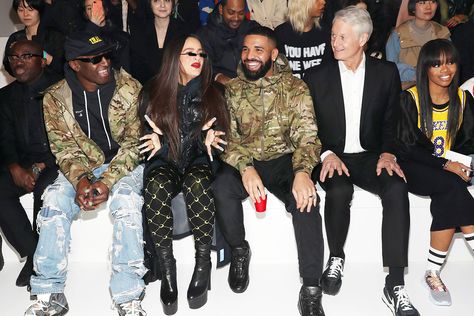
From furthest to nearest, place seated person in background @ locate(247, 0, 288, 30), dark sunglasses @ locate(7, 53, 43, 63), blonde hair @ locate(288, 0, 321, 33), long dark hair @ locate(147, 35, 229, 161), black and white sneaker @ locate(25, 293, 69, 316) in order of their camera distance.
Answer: seated person in background @ locate(247, 0, 288, 30) < blonde hair @ locate(288, 0, 321, 33) < dark sunglasses @ locate(7, 53, 43, 63) < long dark hair @ locate(147, 35, 229, 161) < black and white sneaker @ locate(25, 293, 69, 316)

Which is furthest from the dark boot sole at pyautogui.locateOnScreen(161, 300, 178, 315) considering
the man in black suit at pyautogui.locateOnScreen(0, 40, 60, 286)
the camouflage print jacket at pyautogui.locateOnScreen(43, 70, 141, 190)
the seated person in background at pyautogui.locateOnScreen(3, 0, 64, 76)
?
the seated person in background at pyautogui.locateOnScreen(3, 0, 64, 76)

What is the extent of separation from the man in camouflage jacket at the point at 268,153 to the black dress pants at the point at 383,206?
12 cm

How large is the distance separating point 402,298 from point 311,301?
45 centimetres

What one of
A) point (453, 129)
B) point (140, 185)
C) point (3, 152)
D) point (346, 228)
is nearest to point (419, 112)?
point (453, 129)

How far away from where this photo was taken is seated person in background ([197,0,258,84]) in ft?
14.7

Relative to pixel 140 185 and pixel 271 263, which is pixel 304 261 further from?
pixel 140 185

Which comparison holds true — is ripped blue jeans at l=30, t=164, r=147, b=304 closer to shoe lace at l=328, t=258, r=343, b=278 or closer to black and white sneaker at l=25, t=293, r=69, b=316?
black and white sneaker at l=25, t=293, r=69, b=316

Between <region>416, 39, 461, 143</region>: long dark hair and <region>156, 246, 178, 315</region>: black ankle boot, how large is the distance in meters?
1.55

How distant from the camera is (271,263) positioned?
377 cm

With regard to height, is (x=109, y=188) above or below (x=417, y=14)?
below

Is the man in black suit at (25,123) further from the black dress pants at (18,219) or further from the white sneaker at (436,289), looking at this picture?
the white sneaker at (436,289)

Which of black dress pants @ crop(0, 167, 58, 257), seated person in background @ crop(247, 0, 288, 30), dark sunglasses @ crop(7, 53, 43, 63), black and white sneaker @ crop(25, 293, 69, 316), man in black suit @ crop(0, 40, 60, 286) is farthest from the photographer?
seated person in background @ crop(247, 0, 288, 30)

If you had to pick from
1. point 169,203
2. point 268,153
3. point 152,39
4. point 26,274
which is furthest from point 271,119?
point 26,274

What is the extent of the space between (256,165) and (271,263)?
23.3 inches
